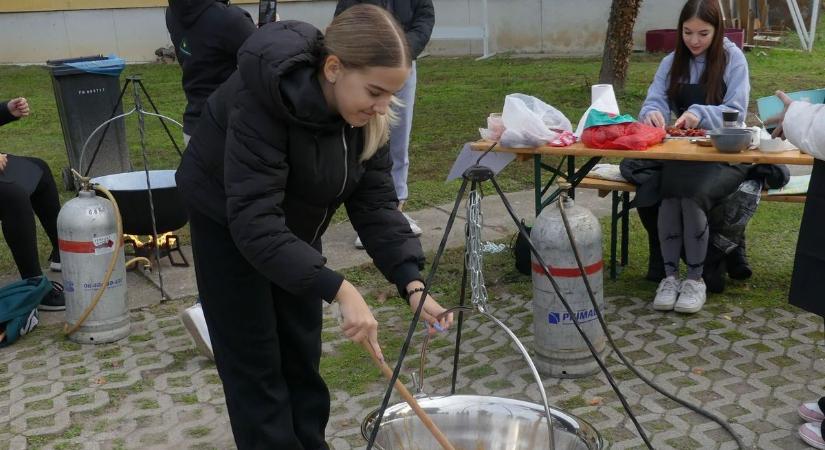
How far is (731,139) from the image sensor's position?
420 cm

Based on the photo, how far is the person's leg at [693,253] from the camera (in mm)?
4691

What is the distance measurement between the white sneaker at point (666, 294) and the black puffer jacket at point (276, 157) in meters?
2.56

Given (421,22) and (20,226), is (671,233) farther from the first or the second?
(20,226)

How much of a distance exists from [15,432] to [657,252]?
3309 millimetres

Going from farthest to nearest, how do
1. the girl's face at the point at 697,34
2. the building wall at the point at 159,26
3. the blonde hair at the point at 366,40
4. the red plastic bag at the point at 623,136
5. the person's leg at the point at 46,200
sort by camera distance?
the building wall at the point at 159,26 → the person's leg at the point at 46,200 → the girl's face at the point at 697,34 → the red plastic bag at the point at 623,136 → the blonde hair at the point at 366,40

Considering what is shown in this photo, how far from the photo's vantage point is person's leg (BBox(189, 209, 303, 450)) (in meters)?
2.76

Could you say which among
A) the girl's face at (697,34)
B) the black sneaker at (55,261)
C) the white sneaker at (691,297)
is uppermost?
the girl's face at (697,34)

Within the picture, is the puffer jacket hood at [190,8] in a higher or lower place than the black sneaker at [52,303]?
higher

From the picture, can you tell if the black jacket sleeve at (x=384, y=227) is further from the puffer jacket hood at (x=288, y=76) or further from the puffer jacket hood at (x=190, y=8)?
the puffer jacket hood at (x=190, y=8)

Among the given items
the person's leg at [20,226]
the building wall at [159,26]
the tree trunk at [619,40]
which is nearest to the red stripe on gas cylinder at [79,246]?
the person's leg at [20,226]

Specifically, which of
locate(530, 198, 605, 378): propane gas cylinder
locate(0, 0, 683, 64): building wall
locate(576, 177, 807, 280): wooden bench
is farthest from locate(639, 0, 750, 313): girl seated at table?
locate(0, 0, 683, 64): building wall

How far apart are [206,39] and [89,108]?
→ 387cm

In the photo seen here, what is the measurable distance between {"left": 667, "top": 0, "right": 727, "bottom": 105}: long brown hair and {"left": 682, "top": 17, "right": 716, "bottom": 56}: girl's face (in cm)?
2

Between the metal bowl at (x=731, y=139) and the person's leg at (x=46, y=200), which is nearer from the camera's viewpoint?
the metal bowl at (x=731, y=139)
